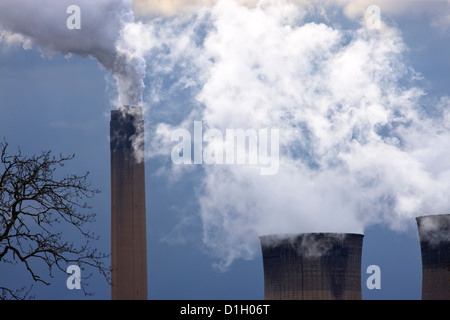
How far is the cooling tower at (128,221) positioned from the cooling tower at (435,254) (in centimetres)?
1414

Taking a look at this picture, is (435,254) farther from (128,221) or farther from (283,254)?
(128,221)

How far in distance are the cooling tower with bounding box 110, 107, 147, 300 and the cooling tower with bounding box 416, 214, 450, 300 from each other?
1414cm

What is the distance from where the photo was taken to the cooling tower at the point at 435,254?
37.2 m

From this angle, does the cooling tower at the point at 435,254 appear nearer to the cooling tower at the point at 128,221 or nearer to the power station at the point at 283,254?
the power station at the point at 283,254

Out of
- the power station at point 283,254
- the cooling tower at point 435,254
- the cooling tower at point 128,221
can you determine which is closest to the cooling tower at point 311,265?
the power station at point 283,254

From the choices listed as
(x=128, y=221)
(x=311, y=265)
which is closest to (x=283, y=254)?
(x=311, y=265)

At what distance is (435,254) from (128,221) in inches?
602

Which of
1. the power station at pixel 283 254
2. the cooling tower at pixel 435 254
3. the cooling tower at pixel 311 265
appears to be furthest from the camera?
the cooling tower at pixel 311 265

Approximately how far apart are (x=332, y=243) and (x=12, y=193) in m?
Answer: 31.6

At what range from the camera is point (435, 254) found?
37812 millimetres

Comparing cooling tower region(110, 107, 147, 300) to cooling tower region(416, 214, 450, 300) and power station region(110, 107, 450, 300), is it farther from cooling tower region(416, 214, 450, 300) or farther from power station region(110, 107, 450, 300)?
cooling tower region(416, 214, 450, 300)

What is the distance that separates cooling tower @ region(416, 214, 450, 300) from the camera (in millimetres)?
37250
